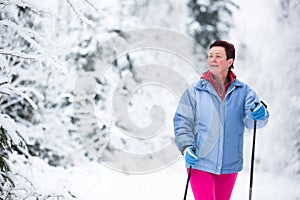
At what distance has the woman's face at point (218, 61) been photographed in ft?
10.4

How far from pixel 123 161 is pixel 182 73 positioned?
9.44ft

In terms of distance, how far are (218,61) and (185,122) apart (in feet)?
1.70

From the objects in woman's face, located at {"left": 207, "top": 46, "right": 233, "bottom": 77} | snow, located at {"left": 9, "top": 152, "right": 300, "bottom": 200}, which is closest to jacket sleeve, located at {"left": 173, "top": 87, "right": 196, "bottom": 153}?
woman's face, located at {"left": 207, "top": 46, "right": 233, "bottom": 77}

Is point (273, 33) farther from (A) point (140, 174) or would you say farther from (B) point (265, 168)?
(A) point (140, 174)

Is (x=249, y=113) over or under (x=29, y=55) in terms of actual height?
over

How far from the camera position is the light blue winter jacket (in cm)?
310

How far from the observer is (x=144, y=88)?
1028cm

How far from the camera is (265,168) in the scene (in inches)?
398

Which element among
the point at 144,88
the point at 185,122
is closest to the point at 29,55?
the point at 185,122

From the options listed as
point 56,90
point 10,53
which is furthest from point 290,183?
point 10,53

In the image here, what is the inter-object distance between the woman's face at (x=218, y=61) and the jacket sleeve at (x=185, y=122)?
0.78 feet

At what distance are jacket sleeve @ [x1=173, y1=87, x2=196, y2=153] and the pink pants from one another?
9.5 inches

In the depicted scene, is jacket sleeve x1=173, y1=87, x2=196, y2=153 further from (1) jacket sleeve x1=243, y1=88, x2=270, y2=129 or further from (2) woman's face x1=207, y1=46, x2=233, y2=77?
(1) jacket sleeve x1=243, y1=88, x2=270, y2=129

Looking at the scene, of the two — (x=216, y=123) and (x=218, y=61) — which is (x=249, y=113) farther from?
(x=218, y=61)
